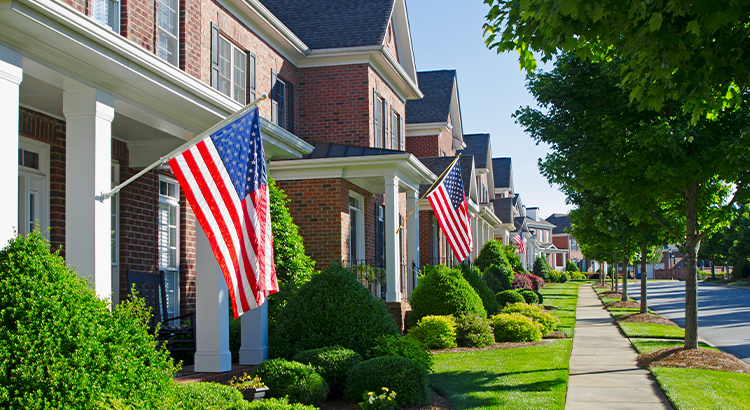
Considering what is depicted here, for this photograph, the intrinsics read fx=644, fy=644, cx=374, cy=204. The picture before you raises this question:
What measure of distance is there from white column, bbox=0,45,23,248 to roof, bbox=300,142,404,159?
9104mm

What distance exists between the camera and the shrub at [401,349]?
896cm

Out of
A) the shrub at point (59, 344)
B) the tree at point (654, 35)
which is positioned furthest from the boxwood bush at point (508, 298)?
the shrub at point (59, 344)

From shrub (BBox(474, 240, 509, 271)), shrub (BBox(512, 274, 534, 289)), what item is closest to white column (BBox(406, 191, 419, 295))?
shrub (BBox(474, 240, 509, 271))

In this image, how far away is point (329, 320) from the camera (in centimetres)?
919

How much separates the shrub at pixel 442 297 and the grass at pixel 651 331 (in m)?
4.19

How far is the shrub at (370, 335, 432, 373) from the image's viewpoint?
8961 mm

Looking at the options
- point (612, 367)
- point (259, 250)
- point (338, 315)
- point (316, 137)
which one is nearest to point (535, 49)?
point (259, 250)

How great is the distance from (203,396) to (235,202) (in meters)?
1.99

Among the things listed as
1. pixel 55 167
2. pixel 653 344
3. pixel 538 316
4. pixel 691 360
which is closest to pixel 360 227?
pixel 538 316

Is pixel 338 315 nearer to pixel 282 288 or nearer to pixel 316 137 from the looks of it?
pixel 282 288

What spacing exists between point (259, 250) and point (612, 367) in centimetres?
739

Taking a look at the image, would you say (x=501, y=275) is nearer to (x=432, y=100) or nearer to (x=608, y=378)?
(x=432, y=100)

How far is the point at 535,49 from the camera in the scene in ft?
21.0

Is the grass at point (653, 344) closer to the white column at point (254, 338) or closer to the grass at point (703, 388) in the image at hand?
the grass at point (703, 388)
